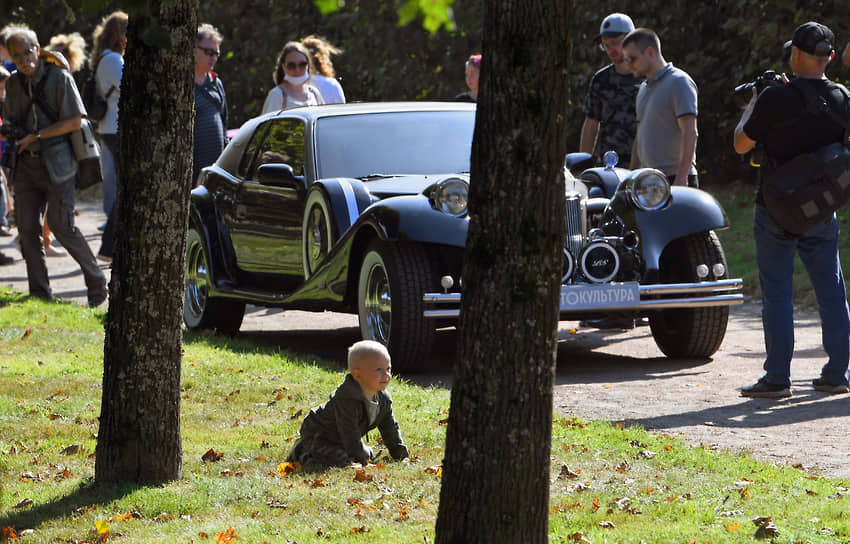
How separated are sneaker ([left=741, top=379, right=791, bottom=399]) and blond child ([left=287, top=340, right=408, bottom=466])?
7.96 feet

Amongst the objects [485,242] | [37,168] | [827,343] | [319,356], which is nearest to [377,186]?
[319,356]

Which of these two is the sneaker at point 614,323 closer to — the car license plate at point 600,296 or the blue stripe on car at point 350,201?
the car license plate at point 600,296

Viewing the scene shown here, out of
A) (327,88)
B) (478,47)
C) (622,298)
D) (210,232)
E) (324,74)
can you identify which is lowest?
(622,298)

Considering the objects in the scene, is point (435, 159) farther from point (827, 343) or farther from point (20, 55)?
point (20, 55)

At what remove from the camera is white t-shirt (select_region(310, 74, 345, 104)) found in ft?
40.5

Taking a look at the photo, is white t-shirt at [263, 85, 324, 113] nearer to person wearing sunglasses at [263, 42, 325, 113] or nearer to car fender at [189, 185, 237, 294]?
person wearing sunglasses at [263, 42, 325, 113]

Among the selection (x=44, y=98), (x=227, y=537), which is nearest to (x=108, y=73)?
(x=44, y=98)

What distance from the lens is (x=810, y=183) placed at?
22.7ft

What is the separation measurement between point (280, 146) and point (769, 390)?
3.87 m

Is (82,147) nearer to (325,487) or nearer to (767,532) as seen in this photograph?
(325,487)

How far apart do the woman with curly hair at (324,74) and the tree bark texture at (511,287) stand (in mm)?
8766

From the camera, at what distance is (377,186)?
8555 millimetres

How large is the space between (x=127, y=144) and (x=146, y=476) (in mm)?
1246

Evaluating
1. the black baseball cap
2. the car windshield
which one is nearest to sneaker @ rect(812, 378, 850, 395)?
the black baseball cap
